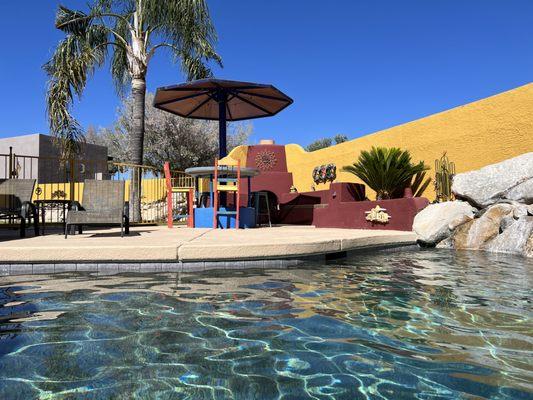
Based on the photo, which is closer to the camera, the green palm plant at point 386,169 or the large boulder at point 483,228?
the large boulder at point 483,228

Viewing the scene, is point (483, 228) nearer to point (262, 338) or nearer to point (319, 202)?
point (319, 202)

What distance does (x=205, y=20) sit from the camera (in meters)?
12.3

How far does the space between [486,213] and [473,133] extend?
3092 mm

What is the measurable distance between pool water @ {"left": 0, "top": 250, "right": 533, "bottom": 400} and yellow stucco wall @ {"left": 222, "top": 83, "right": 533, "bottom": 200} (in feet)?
20.3

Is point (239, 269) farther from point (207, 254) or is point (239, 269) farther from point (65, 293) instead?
point (65, 293)

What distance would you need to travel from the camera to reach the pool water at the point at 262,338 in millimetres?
1734

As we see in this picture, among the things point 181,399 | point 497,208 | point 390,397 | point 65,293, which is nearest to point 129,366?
point 181,399

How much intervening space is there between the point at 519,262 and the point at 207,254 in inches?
161

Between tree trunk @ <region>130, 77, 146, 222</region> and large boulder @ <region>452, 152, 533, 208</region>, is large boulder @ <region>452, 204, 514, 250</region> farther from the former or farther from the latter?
tree trunk @ <region>130, 77, 146, 222</region>

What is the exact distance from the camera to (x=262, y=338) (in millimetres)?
2324

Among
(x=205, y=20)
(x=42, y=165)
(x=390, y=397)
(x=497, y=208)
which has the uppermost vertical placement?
(x=205, y=20)

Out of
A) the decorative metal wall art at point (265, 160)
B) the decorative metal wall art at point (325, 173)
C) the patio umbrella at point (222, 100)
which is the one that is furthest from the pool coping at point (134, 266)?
the decorative metal wall art at point (265, 160)

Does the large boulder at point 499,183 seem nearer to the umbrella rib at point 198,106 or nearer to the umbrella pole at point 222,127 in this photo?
the umbrella pole at point 222,127

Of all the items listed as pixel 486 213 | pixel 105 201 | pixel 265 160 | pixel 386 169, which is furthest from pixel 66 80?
pixel 486 213
